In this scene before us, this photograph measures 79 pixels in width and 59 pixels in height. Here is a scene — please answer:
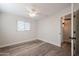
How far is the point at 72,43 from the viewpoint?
4.57ft

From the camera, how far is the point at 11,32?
1.63 metres

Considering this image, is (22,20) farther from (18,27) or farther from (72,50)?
(72,50)

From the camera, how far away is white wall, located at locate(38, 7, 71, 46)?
5.62 feet

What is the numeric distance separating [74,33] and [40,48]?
759 mm

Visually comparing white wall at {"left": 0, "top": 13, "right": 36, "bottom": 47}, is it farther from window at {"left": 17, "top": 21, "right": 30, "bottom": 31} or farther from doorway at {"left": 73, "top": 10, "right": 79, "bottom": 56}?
doorway at {"left": 73, "top": 10, "right": 79, "bottom": 56}

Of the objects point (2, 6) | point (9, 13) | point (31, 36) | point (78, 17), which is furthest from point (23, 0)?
point (78, 17)

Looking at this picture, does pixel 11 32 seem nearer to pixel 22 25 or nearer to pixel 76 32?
pixel 22 25

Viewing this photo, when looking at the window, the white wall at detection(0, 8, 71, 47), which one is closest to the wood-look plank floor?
the white wall at detection(0, 8, 71, 47)

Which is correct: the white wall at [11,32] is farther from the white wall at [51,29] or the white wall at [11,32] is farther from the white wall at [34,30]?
the white wall at [51,29]

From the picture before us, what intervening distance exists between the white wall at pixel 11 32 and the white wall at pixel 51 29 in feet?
0.59

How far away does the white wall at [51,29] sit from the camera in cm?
171

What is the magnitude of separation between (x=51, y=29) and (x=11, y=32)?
853 mm

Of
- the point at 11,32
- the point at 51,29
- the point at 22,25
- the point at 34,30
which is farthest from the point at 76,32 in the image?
the point at 11,32

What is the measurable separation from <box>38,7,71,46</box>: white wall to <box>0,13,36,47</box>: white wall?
7.0 inches
